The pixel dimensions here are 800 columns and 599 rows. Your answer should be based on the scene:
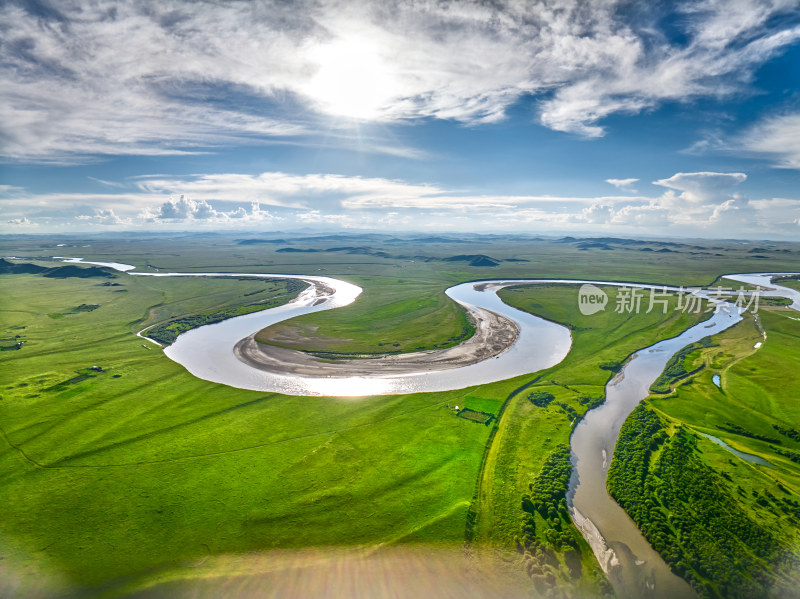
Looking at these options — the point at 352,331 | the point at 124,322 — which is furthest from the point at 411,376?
the point at 124,322

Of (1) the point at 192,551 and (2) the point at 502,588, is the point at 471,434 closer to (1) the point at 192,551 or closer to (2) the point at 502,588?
(2) the point at 502,588

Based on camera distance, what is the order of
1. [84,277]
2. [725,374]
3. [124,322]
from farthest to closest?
[84,277], [124,322], [725,374]

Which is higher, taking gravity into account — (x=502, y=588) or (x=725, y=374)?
(x=725, y=374)

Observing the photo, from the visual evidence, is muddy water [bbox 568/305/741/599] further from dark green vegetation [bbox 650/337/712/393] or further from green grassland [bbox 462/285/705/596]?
dark green vegetation [bbox 650/337/712/393]

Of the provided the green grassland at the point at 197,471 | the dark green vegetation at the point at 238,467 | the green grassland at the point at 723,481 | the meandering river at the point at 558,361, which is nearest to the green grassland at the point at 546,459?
the dark green vegetation at the point at 238,467

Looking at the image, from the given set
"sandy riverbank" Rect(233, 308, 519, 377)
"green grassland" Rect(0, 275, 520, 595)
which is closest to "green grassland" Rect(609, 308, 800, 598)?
"green grassland" Rect(0, 275, 520, 595)

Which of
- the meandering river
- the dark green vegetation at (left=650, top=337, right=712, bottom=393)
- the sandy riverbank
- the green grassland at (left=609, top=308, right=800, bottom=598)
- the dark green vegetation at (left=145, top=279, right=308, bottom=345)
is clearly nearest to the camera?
the green grassland at (left=609, top=308, right=800, bottom=598)
